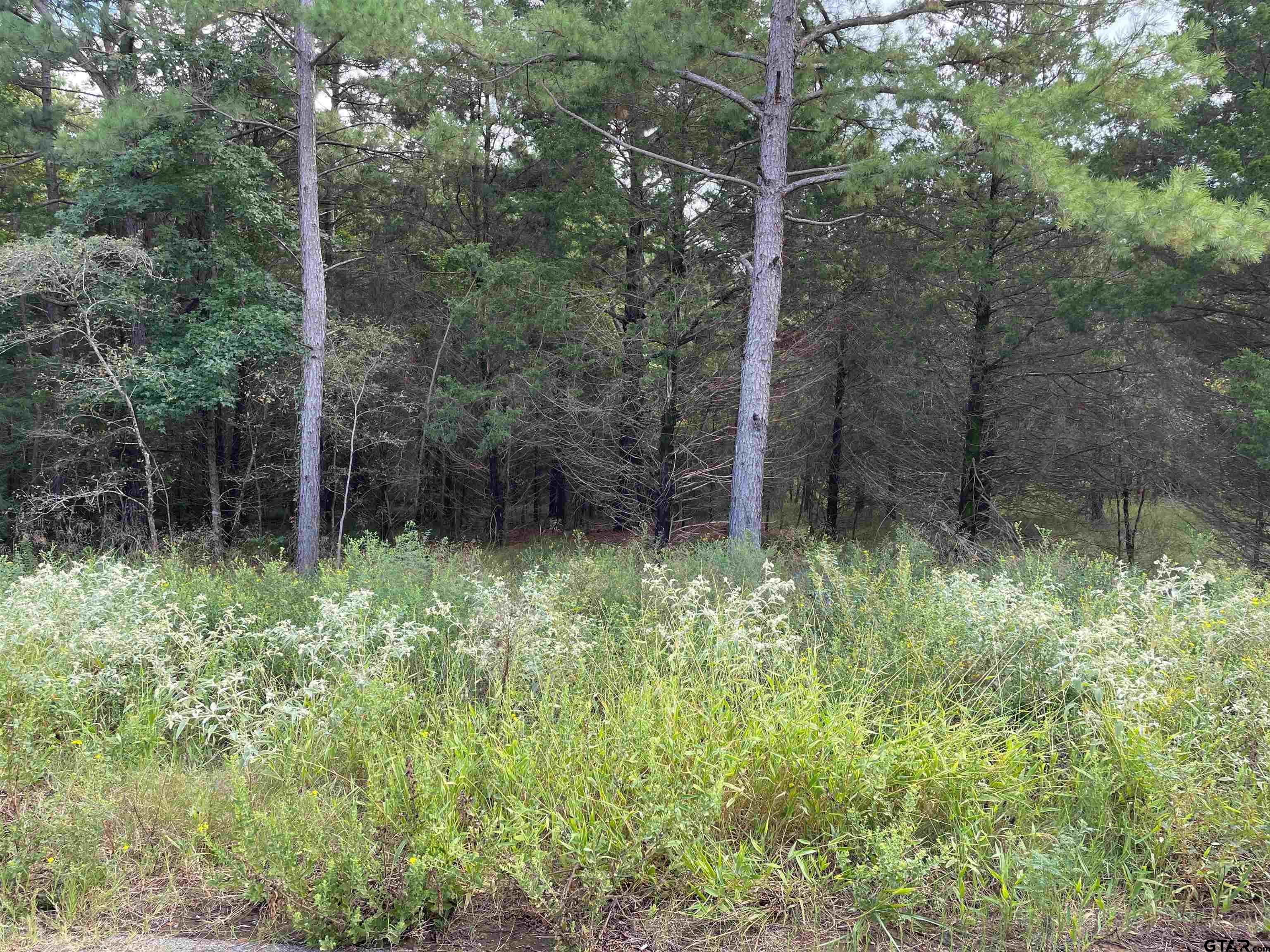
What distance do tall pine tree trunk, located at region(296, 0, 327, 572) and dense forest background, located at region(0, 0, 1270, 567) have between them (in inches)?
3.3

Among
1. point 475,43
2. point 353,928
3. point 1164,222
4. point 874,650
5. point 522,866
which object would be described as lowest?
point 353,928

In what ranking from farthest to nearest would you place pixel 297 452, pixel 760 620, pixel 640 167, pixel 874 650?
1. pixel 297 452
2. pixel 640 167
3. pixel 760 620
4. pixel 874 650

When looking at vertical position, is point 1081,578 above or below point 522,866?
above

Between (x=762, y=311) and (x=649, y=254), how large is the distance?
16.5ft

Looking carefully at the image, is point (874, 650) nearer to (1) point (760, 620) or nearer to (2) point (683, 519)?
(1) point (760, 620)

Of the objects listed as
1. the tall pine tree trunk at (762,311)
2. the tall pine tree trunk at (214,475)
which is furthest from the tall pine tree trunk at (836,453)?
the tall pine tree trunk at (214,475)

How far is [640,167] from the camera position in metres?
13.3

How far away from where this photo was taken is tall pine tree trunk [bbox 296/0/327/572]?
42.0 ft

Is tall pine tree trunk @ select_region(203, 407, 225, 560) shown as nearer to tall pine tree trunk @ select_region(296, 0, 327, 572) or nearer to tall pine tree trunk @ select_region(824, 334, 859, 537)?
tall pine tree trunk @ select_region(296, 0, 327, 572)

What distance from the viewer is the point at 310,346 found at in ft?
43.2

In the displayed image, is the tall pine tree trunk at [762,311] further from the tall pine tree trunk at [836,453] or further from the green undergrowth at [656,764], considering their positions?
the tall pine tree trunk at [836,453]

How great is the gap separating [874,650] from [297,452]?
1718 centimetres

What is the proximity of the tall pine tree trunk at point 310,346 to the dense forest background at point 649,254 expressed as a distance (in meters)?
0.08

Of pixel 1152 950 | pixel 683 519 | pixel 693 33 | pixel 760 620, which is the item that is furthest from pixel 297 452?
pixel 1152 950
